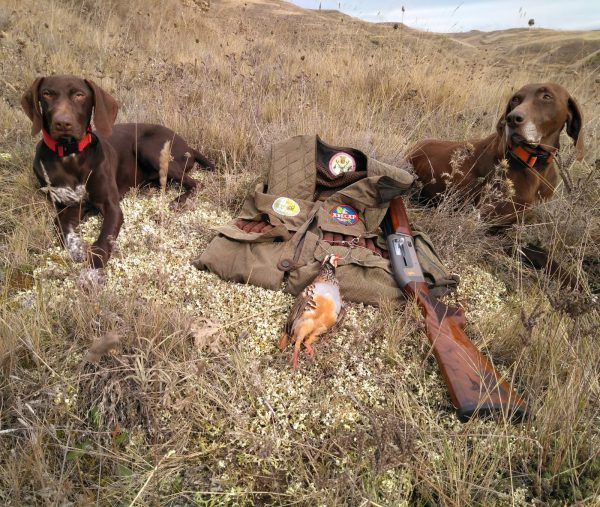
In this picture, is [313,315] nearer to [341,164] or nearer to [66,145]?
[341,164]

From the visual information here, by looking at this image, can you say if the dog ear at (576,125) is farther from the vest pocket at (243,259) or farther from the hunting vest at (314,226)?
the vest pocket at (243,259)

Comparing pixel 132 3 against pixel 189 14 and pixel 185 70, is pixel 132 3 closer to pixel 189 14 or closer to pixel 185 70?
pixel 189 14

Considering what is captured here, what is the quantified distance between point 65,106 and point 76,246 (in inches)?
35.7

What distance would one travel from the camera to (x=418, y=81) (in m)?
5.51

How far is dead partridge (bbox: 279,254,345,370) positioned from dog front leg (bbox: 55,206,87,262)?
138 cm

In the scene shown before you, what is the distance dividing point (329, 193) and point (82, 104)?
72.4 inches

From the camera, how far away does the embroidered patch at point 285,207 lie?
2.89 metres

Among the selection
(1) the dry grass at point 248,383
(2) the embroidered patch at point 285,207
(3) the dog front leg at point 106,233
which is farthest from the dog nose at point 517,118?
(3) the dog front leg at point 106,233

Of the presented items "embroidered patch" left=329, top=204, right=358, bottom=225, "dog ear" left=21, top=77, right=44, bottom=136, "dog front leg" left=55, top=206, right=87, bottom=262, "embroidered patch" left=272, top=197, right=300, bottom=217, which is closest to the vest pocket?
"embroidered patch" left=272, top=197, right=300, bottom=217

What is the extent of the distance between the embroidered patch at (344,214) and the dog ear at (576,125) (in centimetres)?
167

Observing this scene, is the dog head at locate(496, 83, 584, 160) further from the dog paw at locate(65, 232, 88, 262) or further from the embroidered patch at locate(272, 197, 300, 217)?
the dog paw at locate(65, 232, 88, 262)

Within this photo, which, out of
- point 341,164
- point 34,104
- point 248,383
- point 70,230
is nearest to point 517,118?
point 341,164

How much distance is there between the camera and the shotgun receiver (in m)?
1.63

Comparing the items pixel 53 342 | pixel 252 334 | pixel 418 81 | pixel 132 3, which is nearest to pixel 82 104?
pixel 53 342
